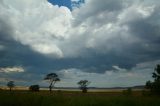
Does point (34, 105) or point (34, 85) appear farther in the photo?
point (34, 85)

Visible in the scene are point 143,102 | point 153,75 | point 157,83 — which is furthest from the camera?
Answer: point 153,75

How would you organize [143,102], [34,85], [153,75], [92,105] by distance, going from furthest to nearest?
[34,85], [153,75], [143,102], [92,105]

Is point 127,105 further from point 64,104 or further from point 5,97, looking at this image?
point 5,97

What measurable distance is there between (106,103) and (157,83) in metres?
34.2

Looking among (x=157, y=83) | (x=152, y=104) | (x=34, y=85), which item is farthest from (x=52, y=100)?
(x=34, y=85)

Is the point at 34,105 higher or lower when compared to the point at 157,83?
lower

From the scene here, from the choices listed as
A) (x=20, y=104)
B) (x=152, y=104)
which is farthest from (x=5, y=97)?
(x=152, y=104)

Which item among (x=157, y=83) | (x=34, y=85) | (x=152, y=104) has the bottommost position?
(x=152, y=104)

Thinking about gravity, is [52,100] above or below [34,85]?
below

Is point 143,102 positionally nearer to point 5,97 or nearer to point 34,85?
point 5,97

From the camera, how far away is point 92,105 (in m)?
30.4

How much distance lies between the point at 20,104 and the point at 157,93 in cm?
3961

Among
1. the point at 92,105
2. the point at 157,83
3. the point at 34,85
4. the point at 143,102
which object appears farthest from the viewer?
the point at 34,85

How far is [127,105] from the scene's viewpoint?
102 feet
